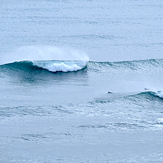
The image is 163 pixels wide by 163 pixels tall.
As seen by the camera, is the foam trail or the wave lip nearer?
the wave lip

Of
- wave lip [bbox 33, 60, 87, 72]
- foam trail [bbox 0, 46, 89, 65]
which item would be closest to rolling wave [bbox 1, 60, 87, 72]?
wave lip [bbox 33, 60, 87, 72]

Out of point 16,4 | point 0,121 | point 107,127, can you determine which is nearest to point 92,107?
point 107,127

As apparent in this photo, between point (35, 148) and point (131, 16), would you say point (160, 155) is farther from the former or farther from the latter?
point (131, 16)

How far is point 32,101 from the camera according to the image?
34.8 metres

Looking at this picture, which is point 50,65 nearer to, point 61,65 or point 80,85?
point 61,65

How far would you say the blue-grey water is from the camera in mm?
29109

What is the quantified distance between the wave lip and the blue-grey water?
70mm

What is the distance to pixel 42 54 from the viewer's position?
45.5 m

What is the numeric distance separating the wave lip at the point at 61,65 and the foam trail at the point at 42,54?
100 cm

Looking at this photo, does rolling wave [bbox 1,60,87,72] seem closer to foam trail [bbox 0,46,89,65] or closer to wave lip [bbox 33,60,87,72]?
wave lip [bbox 33,60,87,72]

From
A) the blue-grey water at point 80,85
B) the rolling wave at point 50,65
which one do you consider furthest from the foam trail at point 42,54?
the rolling wave at point 50,65

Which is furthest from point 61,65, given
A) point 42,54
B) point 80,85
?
point 80,85

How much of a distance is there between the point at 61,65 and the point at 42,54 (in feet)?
10.3

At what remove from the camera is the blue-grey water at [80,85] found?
29.1 meters
